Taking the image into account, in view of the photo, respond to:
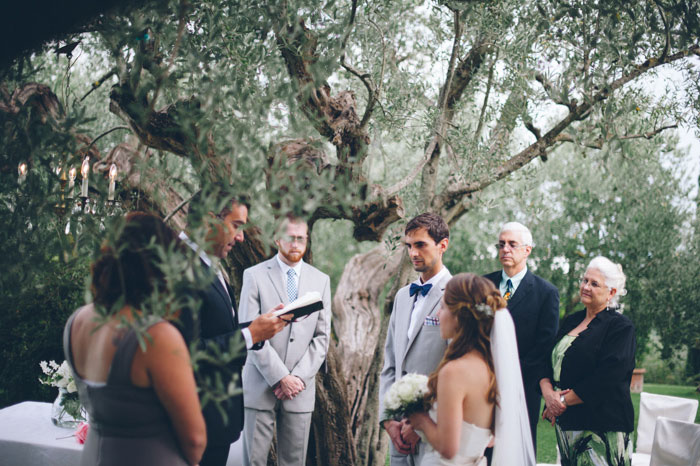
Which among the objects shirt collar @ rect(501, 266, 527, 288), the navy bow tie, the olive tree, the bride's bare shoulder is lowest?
the bride's bare shoulder

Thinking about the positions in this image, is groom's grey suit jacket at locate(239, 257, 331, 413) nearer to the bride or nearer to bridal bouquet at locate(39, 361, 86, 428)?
bridal bouquet at locate(39, 361, 86, 428)

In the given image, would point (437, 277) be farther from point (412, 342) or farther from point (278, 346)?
point (278, 346)

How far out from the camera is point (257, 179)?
217 cm

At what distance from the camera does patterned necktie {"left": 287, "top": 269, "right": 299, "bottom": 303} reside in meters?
4.80

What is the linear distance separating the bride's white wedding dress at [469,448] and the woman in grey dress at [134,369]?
4.20 feet

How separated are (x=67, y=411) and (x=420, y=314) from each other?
293 cm

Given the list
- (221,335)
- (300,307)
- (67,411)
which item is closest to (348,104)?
(300,307)

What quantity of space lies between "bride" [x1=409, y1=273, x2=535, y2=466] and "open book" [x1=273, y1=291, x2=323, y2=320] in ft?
3.16

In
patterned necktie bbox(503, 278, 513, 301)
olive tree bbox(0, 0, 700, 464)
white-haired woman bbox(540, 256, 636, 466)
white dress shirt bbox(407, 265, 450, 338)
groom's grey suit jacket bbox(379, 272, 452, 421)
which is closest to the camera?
olive tree bbox(0, 0, 700, 464)

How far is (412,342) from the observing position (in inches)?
155

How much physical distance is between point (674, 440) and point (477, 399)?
3.08 m

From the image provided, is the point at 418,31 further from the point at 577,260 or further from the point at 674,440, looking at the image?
the point at 577,260

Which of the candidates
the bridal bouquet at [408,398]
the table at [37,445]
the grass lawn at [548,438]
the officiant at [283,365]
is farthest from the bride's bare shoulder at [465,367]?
the grass lawn at [548,438]

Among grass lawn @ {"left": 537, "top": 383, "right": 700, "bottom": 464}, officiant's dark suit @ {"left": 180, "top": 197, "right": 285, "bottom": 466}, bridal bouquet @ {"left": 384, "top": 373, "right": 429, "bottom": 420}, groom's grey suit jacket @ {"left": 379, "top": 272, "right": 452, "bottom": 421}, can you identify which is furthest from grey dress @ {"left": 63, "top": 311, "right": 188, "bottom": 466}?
grass lawn @ {"left": 537, "top": 383, "right": 700, "bottom": 464}
